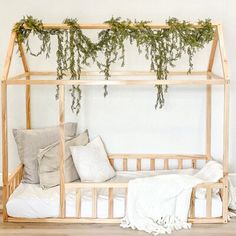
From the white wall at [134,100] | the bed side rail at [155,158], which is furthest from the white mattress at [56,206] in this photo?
the white wall at [134,100]

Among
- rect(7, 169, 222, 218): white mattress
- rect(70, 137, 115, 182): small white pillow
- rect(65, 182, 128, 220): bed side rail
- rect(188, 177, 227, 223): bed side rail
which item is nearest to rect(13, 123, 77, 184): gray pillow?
rect(70, 137, 115, 182): small white pillow

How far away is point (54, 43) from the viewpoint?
4727 mm

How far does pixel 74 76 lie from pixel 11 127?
0.99 meters

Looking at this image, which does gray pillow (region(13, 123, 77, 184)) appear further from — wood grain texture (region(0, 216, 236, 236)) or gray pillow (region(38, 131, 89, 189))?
wood grain texture (region(0, 216, 236, 236))

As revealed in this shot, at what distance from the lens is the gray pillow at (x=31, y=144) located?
14.4 feet

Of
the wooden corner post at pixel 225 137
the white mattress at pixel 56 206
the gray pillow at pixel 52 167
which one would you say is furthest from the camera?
the gray pillow at pixel 52 167

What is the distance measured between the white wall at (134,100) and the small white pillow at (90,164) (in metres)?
0.39

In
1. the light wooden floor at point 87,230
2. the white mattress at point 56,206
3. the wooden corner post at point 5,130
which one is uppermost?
the wooden corner post at point 5,130

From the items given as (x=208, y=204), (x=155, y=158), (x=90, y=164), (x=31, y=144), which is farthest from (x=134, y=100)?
(x=208, y=204)

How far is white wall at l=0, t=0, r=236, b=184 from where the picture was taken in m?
4.70

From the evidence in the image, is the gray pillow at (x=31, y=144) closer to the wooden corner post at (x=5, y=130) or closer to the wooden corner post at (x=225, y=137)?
the wooden corner post at (x=5, y=130)

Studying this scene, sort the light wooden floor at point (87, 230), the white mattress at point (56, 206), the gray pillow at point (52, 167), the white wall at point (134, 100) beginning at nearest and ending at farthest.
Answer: the light wooden floor at point (87, 230) → the white mattress at point (56, 206) → the gray pillow at point (52, 167) → the white wall at point (134, 100)

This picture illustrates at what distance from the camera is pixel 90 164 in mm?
4328

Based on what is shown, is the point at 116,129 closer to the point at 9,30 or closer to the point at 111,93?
the point at 111,93
